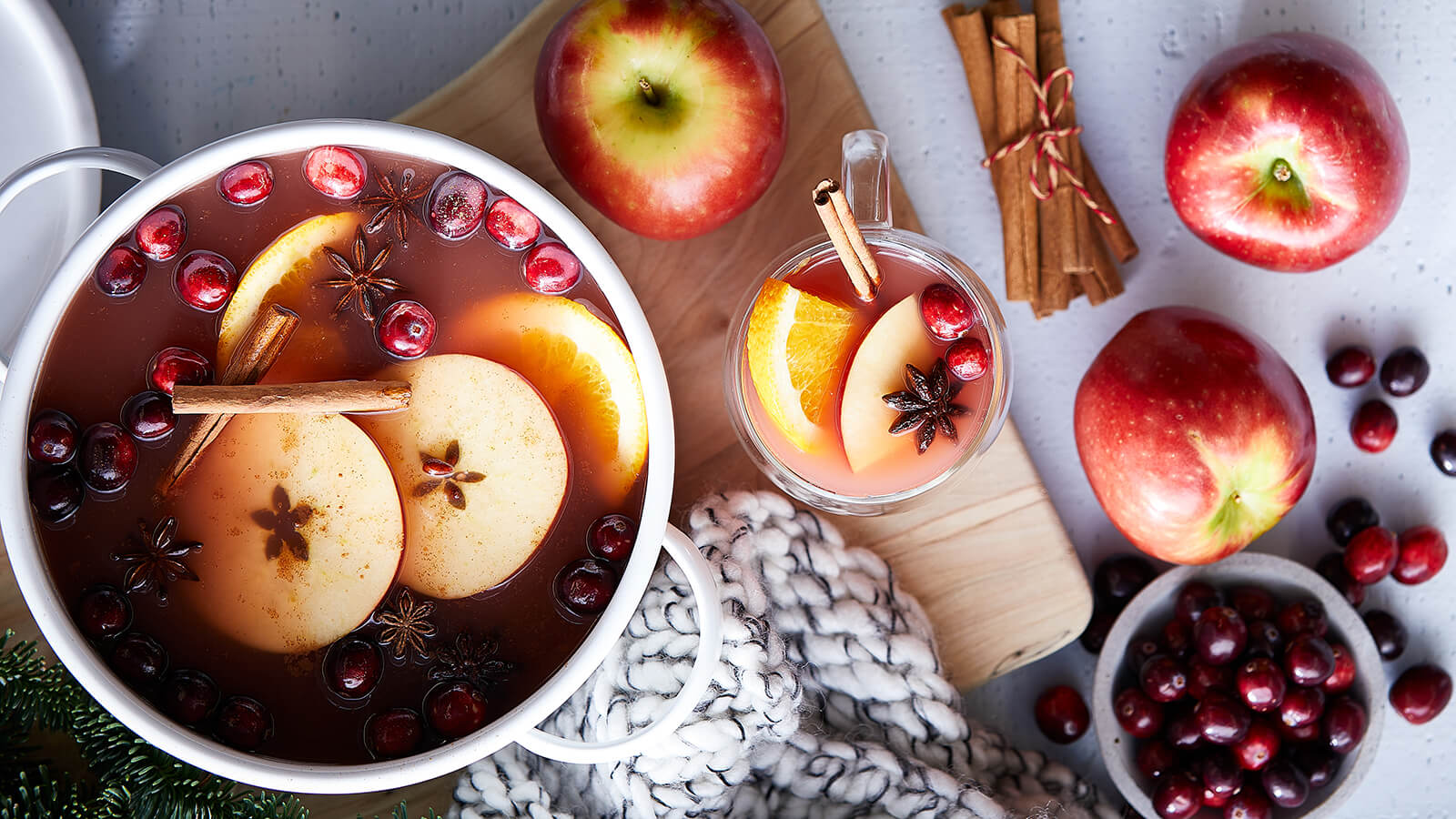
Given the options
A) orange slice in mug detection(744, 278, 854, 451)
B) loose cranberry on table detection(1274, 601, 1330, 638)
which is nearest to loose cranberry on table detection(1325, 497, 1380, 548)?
loose cranberry on table detection(1274, 601, 1330, 638)

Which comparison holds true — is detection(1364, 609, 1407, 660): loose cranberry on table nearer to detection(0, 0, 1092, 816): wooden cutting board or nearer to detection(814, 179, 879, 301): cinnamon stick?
detection(0, 0, 1092, 816): wooden cutting board

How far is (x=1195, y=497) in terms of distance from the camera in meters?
0.97

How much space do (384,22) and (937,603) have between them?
33.8 inches

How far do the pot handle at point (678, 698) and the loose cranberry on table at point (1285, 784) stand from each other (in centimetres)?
67

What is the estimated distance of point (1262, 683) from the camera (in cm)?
103

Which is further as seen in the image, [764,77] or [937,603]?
[937,603]

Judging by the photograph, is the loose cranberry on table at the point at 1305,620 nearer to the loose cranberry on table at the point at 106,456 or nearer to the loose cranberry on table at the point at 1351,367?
the loose cranberry on table at the point at 1351,367

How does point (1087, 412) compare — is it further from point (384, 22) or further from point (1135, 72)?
point (384, 22)

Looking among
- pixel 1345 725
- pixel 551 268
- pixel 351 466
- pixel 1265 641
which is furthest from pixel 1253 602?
pixel 351 466

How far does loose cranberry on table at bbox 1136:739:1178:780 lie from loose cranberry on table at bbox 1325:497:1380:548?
32 cm

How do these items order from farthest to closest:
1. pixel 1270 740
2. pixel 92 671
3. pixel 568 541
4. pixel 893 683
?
pixel 1270 740 < pixel 893 683 < pixel 568 541 < pixel 92 671

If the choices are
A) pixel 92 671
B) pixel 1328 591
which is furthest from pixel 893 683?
pixel 92 671

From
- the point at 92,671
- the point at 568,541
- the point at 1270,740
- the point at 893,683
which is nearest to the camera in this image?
the point at 92,671

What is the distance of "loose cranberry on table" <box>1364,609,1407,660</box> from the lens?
1.13 meters
